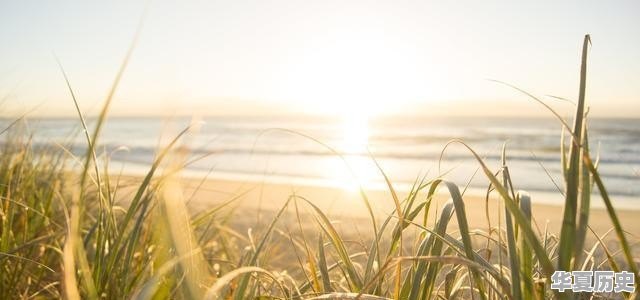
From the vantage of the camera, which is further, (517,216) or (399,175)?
(399,175)

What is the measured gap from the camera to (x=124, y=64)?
1143 millimetres

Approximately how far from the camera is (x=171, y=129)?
1249 millimetres

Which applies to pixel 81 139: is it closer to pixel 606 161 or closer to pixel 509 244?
pixel 606 161

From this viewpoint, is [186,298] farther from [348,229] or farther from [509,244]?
[348,229]

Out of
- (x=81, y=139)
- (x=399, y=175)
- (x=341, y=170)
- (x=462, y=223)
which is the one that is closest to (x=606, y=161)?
(x=399, y=175)

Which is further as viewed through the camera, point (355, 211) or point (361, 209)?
point (361, 209)

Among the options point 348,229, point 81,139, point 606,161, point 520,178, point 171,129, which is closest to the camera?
point 171,129

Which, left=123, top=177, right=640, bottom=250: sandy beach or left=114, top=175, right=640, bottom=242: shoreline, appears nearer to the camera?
left=123, top=177, right=640, bottom=250: sandy beach

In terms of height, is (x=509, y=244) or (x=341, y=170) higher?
(x=509, y=244)

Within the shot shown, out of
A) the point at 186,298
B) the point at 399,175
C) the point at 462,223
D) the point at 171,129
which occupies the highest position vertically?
the point at 171,129

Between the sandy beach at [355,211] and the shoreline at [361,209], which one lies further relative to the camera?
the shoreline at [361,209]

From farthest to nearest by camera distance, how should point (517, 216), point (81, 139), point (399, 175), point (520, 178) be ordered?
point (81, 139), point (399, 175), point (520, 178), point (517, 216)

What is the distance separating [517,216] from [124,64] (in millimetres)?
827

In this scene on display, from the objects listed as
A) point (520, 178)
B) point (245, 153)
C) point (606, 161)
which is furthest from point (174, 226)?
point (245, 153)
